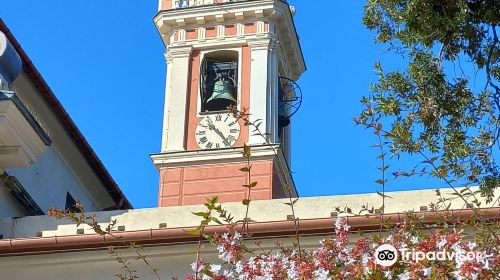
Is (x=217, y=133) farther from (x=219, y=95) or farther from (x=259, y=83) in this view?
(x=259, y=83)

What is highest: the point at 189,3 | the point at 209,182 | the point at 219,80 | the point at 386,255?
the point at 189,3

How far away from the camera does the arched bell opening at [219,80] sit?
22.8m

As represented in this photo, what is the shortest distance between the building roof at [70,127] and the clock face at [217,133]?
8.69 feet

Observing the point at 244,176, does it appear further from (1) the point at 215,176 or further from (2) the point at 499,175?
(2) the point at 499,175

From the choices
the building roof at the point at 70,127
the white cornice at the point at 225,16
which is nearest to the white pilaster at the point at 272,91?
the white cornice at the point at 225,16

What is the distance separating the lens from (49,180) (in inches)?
666

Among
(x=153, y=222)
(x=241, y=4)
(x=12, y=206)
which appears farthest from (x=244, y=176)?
(x=153, y=222)

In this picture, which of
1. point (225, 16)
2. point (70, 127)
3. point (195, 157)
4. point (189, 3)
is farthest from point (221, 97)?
point (70, 127)

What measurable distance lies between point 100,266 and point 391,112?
15.8 feet

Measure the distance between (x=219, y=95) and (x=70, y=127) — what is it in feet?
21.1

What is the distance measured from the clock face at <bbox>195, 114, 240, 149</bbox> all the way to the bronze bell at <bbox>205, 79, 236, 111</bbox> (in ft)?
1.47

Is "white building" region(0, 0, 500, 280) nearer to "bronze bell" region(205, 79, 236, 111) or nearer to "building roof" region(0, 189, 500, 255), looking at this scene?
"bronze bell" region(205, 79, 236, 111)

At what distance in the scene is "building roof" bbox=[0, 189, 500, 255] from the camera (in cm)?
1092

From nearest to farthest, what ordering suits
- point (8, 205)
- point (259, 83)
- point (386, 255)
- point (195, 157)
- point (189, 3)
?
point (386, 255), point (8, 205), point (195, 157), point (259, 83), point (189, 3)
